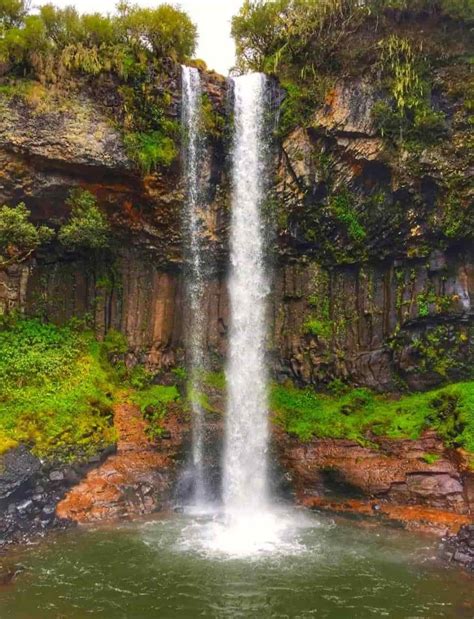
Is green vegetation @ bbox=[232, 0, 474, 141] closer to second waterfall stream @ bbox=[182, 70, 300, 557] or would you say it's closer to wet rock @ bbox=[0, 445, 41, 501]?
second waterfall stream @ bbox=[182, 70, 300, 557]

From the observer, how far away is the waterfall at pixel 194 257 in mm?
18938

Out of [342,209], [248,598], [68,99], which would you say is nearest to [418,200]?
[342,209]

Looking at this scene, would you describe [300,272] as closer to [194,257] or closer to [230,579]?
[194,257]

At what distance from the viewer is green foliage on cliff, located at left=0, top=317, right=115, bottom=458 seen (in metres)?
16.2

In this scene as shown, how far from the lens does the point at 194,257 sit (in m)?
21.0

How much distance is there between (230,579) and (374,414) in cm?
860

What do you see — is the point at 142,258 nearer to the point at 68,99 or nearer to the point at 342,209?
the point at 68,99

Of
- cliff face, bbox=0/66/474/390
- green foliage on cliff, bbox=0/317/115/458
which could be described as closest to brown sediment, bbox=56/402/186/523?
green foliage on cliff, bbox=0/317/115/458

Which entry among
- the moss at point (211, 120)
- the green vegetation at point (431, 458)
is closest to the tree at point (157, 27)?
the moss at point (211, 120)

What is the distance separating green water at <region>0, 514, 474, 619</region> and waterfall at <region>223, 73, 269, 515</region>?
452cm

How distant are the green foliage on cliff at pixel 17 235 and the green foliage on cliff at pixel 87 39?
4645 mm

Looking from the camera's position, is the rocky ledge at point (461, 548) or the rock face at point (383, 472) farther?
the rock face at point (383, 472)

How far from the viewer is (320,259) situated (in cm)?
2105

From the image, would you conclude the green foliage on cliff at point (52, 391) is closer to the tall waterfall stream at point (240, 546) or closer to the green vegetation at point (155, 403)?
the green vegetation at point (155, 403)
